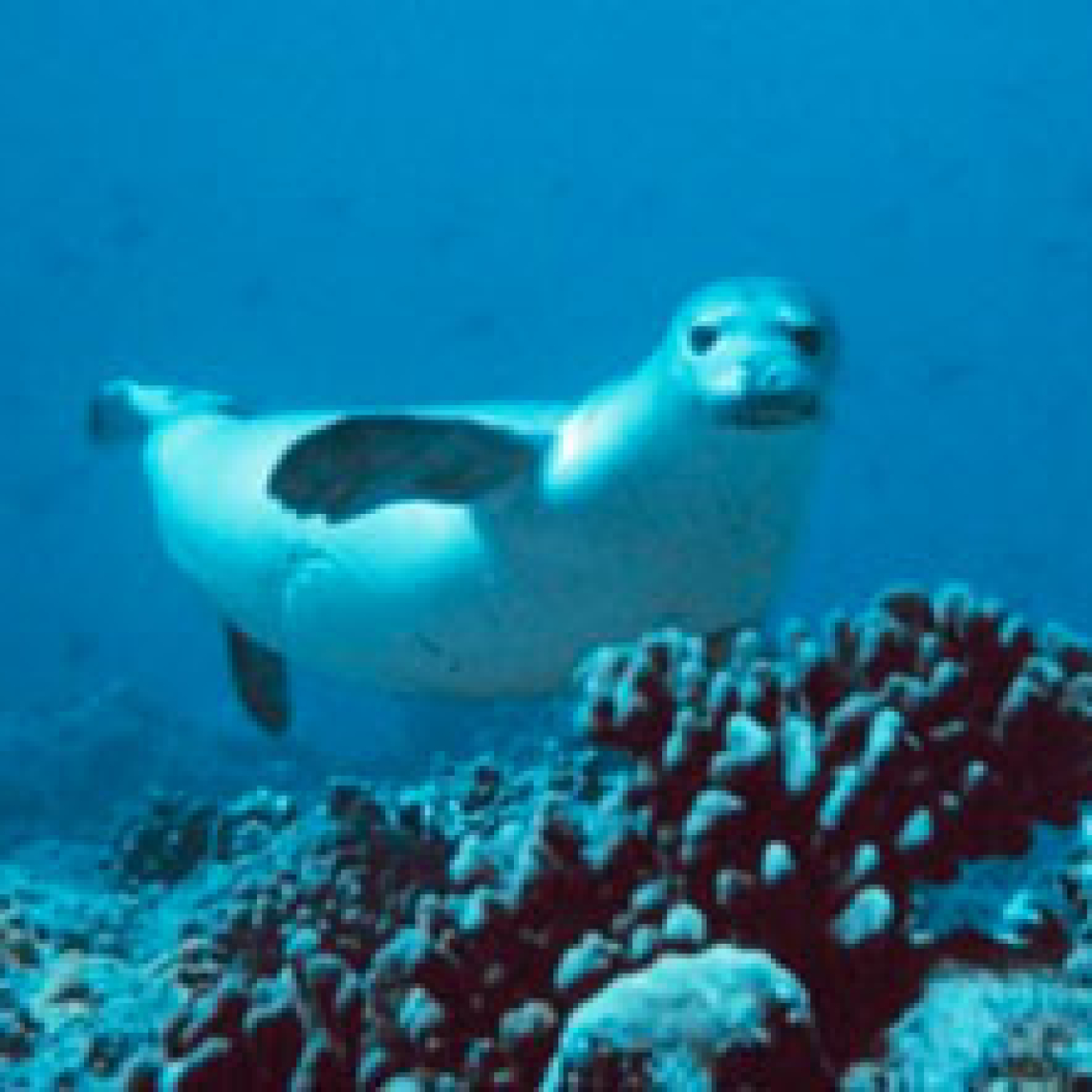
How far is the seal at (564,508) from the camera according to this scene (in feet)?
13.1

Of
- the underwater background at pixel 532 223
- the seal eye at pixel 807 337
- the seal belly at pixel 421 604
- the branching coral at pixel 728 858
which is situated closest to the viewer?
the branching coral at pixel 728 858

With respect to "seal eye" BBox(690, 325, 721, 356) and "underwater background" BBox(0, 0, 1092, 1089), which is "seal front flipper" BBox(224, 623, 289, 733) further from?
"underwater background" BBox(0, 0, 1092, 1089)

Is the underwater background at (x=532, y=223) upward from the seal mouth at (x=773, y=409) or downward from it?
upward

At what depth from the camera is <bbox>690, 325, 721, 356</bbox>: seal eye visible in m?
3.98

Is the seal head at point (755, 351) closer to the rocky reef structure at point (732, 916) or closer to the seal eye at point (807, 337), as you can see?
the seal eye at point (807, 337)

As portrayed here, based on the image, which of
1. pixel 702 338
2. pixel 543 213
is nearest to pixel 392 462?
pixel 702 338

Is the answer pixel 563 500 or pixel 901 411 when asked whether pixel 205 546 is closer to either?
pixel 563 500

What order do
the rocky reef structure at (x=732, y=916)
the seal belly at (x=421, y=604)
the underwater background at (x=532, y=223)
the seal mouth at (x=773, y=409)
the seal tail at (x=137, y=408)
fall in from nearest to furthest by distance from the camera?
the rocky reef structure at (x=732, y=916), the seal mouth at (x=773, y=409), the seal belly at (x=421, y=604), the seal tail at (x=137, y=408), the underwater background at (x=532, y=223)

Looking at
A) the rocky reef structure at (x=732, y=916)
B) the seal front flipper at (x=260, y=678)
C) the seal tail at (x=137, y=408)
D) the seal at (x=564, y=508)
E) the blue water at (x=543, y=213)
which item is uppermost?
the blue water at (x=543, y=213)

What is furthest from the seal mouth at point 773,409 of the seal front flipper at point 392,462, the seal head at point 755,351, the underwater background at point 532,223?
the underwater background at point 532,223

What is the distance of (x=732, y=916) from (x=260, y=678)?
4.94 m

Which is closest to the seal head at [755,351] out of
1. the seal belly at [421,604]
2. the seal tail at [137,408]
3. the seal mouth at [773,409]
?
the seal mouth at [773,409]

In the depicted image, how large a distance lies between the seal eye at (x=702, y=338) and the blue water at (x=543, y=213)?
243 ft

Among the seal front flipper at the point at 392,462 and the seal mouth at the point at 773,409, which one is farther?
the seal front flipper at the point at 392,462
